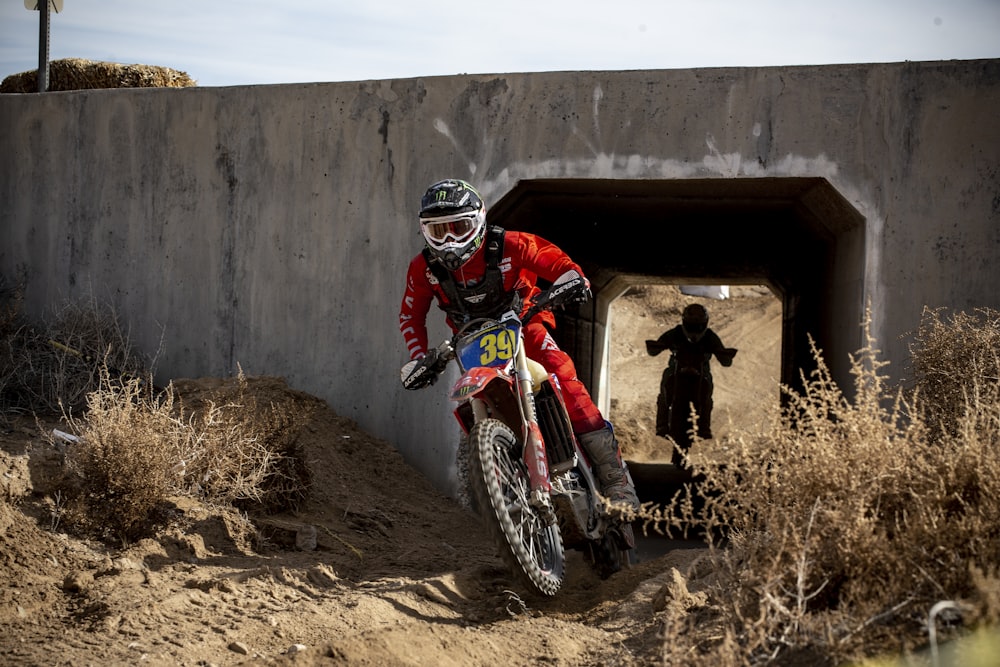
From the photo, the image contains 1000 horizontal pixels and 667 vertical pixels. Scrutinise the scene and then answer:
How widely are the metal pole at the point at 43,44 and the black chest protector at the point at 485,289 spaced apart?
20.7ft

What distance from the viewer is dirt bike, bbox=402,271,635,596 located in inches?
170

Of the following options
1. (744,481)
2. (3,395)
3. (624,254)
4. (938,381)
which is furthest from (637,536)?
(744,481)

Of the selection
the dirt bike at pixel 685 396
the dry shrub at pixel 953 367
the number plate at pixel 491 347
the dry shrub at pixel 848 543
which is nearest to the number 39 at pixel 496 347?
the number plate at pixel 491 347

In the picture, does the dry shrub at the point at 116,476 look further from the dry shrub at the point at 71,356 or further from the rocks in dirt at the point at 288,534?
the dry shrub at the point at 71,356

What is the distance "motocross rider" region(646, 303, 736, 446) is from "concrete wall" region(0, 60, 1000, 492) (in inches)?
208

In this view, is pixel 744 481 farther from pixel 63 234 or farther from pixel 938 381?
pixel 63 234

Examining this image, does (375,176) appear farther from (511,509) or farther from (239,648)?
(239,648)

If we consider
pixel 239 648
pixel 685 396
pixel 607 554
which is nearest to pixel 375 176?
pixel 607 554

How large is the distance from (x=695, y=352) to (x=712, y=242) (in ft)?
4.80

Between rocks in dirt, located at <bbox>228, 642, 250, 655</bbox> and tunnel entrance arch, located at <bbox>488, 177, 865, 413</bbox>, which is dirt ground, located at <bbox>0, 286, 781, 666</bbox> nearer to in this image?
rocks in dirt, located at <bbox>228, 642, 250, 655</bbox>

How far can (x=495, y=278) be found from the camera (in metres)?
5.39

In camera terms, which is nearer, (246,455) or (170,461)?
(170,461)

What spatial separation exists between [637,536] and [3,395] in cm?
607

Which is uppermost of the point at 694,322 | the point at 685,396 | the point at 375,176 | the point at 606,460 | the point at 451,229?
the point at 375,176
